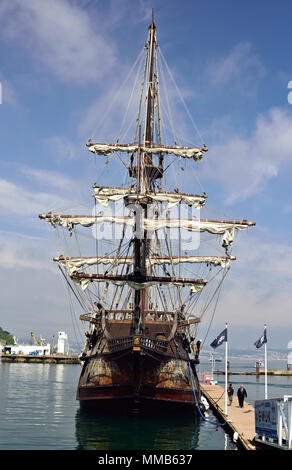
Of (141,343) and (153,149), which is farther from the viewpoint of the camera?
(153,149)

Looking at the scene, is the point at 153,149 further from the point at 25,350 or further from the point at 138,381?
the point at 25,350

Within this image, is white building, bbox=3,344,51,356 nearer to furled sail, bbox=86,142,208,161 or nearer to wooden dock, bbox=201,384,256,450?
furled sail, bbox=86,142,208,161

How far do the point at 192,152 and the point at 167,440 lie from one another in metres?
25.0

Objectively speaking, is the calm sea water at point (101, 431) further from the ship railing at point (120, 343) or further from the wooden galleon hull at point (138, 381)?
the ship railing at point (120, 343)

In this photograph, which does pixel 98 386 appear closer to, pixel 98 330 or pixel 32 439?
pixel 98 330

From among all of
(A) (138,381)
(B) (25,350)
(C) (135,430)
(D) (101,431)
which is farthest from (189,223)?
(B) (25,350)

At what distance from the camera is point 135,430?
21328mm

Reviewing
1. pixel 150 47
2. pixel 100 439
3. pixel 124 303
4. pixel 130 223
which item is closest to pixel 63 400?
pixel 124 303

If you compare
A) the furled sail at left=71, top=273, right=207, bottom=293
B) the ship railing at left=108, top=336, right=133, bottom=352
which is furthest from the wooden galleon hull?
the furled sail at left=71, top=273, right=207, bottom=293

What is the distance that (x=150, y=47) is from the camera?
4247cm

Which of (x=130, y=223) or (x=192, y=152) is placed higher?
(x=192, y=152)

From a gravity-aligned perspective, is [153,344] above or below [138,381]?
above

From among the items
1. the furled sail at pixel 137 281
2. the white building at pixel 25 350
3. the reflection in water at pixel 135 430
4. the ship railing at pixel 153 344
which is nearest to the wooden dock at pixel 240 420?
the reflection in water at pixel 135 430

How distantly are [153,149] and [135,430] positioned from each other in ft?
77.5
